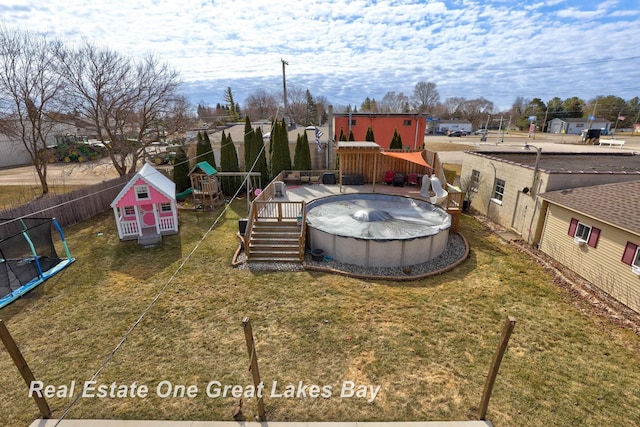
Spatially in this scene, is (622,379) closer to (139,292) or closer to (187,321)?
(187,321)

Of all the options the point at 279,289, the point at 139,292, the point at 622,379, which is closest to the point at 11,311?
the point at 139,292

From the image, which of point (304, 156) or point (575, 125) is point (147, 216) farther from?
point (575, 125)

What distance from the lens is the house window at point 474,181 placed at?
640 inches

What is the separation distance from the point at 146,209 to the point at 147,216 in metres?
0.37

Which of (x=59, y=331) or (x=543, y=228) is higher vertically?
(x=543, y=228)

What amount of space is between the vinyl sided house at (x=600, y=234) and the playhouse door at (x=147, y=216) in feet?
54.1

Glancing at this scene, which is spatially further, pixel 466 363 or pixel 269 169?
pixel 269 169

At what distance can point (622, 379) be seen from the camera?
5758 mm

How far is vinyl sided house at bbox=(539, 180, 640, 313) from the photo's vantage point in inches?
311

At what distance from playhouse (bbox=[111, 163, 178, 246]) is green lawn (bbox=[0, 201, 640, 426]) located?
8.51 feet

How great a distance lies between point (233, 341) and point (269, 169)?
16270 mm

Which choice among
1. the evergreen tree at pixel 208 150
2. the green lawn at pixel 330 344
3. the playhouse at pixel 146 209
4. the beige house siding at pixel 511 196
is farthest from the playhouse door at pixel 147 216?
the beige house siding at pixel 511 196

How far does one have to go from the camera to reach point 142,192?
503 inches

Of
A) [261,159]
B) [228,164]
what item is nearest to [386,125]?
[261,159]
